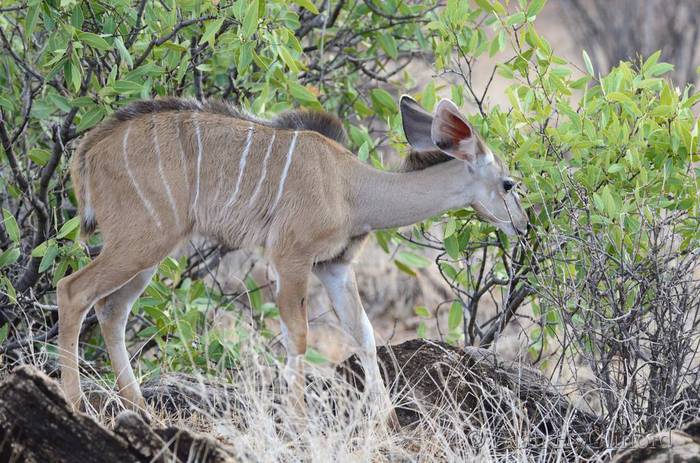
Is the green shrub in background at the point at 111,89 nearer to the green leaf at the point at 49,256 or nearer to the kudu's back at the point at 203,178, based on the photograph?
the green leaf at the point at 49,256

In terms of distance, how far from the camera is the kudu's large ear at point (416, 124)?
445 cm

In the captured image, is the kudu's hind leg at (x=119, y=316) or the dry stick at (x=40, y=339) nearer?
the kudu's hind leg at (x=119, y=316)

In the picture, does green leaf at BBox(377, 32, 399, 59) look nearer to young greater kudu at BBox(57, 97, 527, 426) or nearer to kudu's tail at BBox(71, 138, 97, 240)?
young greater kudu at BBox(57, 97, 527, 426)

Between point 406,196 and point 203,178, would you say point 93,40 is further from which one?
point 406,196

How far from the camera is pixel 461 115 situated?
4.25 meters

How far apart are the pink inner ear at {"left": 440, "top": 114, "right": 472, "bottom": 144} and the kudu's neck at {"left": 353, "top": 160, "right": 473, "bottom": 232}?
0.13 metres

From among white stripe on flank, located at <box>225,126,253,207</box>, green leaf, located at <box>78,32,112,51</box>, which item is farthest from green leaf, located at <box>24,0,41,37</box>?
white stripe on flank, located at <box>225,126,253,207</box>

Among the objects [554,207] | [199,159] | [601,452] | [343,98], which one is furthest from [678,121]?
[343,98]

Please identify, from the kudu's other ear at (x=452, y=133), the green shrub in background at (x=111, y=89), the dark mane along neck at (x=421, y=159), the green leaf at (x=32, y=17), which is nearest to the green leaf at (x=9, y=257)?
the green shrub in background at (x=111, y=89)

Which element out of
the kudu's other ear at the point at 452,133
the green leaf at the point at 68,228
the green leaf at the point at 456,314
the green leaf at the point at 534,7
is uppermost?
the green leaf at the point at 534,7

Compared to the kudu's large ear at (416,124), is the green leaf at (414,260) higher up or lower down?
lower down

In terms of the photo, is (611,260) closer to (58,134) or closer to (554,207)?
(554,207)

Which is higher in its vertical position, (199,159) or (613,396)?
(199,159)

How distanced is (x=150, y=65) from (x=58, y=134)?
45 cm
